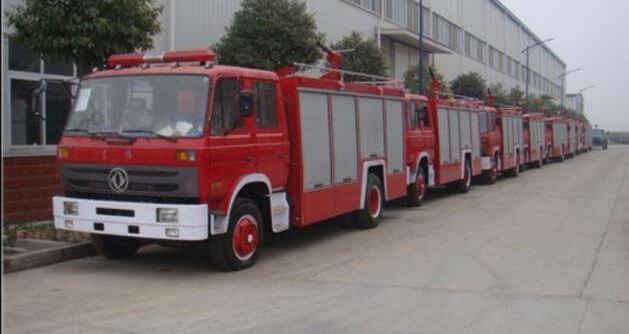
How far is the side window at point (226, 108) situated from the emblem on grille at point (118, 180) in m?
1.13

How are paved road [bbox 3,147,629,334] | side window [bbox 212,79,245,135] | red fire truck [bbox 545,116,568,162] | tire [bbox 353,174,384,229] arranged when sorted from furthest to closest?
1. red fire truck [bbox 545,116,568,162]
2. tire [bbox 353,174,384,229]
3. side window [bbox 212,79,245,135]
4. paved road [bbox 3,147,629,334]

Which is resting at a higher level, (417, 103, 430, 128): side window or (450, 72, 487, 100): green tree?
(450, 72, 487, 100): green tree

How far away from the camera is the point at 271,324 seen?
6.59 metres

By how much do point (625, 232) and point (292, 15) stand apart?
28.6 feet

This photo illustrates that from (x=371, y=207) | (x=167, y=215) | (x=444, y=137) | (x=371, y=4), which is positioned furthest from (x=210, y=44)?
(x=371, y=4)

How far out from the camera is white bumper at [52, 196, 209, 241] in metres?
8.32

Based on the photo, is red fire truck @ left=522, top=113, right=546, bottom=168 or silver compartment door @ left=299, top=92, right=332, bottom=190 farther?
red fire truck @ left=522, top=113, right=546, bottom=168

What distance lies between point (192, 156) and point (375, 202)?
5.87m

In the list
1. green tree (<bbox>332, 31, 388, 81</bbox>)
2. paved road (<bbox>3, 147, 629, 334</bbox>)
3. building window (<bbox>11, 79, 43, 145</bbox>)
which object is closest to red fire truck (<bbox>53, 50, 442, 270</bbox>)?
paved road (<bbox>3, 147, 629, 334</bbox>)

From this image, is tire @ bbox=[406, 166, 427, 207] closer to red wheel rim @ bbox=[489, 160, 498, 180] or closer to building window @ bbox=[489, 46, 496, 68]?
red wheel rim @ bbox=[489, 160, 498, 180]

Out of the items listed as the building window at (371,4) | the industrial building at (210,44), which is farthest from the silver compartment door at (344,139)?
the building window at (371,4)

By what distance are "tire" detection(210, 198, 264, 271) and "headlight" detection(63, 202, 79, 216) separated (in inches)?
63.9

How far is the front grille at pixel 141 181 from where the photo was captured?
836cm

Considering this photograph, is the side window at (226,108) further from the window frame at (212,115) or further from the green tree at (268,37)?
the green tree at (268,37)
